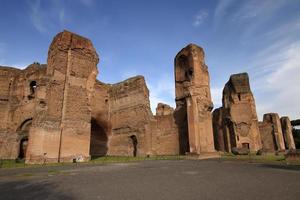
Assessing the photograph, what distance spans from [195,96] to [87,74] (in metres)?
9.28

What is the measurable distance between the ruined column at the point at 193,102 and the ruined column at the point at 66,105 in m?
8.22

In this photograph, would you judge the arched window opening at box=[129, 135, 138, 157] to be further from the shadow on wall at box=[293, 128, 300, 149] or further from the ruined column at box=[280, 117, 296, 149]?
the shadow on wall at box=[293, 128, 300, 149]

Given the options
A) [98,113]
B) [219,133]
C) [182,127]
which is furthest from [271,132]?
[98,113]

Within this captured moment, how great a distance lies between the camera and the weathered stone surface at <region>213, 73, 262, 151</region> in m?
26.6

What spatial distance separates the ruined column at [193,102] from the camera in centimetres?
1767

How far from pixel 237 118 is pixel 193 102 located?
12.4 m

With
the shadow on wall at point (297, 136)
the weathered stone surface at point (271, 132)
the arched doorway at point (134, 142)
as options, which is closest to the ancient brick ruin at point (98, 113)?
the arched doorway at point (134, 142)

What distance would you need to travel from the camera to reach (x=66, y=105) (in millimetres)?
15844

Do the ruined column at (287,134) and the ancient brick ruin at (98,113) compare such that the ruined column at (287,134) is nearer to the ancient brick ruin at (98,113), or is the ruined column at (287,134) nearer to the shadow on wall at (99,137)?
the ancient brick ruin at (98,113)

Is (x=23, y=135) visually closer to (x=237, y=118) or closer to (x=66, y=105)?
(x=66, y=105)

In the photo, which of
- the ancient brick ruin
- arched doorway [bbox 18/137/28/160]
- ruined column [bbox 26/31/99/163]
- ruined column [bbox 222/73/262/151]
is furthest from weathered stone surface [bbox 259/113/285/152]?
arched doorway [bbox 18/137/28/160]

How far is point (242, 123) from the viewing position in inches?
1070

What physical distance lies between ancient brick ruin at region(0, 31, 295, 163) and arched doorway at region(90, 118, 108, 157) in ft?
0.35

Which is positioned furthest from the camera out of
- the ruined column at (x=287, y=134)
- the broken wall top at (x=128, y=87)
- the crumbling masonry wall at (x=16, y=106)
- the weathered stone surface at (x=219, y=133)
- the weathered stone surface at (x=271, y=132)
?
the ruined column at (x=287, y=134)
